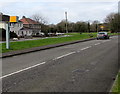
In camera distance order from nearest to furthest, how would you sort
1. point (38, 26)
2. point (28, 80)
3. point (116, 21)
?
point (28, 80) → point (116, 21) → point (38, 26)

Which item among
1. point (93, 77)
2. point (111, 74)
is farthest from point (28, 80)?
point (111, 74)

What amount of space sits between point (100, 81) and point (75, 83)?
92 centimetres

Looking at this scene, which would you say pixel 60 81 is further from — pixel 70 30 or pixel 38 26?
pixel 70 30

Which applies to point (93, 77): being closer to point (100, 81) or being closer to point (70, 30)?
point (100, 81)

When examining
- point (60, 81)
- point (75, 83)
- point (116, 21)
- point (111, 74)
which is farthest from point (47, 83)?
point (116, 21)

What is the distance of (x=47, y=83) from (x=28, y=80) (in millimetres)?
802

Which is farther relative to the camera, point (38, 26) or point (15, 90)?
point (38, 26)

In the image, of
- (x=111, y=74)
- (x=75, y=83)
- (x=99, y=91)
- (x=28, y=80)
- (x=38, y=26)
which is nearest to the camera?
(x=99, y=91)

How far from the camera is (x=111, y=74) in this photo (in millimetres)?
8000

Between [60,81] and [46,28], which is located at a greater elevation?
[46,28]

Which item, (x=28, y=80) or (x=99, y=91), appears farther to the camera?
(x=28, y=80)

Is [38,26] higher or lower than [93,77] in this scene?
higher

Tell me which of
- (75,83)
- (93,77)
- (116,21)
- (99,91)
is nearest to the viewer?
(99,91)

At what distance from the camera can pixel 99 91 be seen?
564cm
